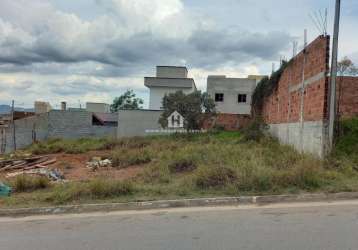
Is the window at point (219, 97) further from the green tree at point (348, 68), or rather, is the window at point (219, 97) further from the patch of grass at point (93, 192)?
the patch of grass at point (93, 192)

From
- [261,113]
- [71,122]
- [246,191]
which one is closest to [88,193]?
[246,191]

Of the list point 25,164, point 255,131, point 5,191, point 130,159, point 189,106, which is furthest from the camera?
point 189,106

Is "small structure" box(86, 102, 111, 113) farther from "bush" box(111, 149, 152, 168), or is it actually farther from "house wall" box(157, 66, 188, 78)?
"bush" box(111, 149, 152, 168)

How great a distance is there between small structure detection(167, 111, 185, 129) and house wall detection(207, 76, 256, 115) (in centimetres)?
1471

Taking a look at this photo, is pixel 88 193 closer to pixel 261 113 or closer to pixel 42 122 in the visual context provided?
pixel 261 113

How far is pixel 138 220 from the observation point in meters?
7.02

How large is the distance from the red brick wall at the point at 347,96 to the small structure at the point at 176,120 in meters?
15.8

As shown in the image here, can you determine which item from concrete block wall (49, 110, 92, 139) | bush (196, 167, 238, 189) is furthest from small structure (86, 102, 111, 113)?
bush (196, 167, 238, 189)

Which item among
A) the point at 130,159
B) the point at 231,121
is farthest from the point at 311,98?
the point at 231,121

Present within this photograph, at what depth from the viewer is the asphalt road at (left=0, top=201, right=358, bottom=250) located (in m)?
5.31

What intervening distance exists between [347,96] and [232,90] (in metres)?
29.8

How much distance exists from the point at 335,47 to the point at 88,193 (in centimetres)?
880

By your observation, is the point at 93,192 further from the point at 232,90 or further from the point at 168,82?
the point at 232,90

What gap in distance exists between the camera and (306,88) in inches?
596
